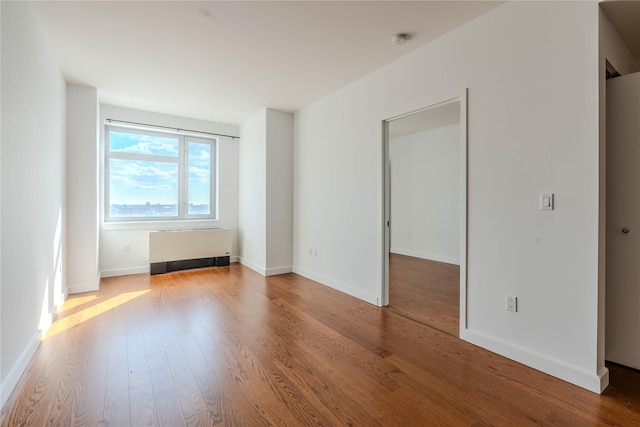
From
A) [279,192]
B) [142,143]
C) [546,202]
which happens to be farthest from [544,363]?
[142,143]

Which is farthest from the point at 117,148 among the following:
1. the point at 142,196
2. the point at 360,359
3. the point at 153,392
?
the point at 360,359

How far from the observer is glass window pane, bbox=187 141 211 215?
5.28m

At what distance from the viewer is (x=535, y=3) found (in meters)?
1.97

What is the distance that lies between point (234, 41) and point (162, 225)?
3.40 meters

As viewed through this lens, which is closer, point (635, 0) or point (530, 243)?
point (635, 0)

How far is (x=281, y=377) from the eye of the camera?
1.88m

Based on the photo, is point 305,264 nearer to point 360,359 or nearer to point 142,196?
point 360,359

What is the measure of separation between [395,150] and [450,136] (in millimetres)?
1386

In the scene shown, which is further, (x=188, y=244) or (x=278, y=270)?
(x=188, y=244)

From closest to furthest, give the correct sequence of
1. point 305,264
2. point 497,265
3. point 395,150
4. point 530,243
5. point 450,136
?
point 530,243, point 497,265, point 305,264, point 450,136, point 395,150

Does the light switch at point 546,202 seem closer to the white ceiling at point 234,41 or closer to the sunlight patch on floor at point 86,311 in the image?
the white ceiling at point 234,41

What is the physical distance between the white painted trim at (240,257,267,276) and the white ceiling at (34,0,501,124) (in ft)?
8.26

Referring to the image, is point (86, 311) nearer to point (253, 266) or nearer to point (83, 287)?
point (83, 287)

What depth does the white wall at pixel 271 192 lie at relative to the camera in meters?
4.54
